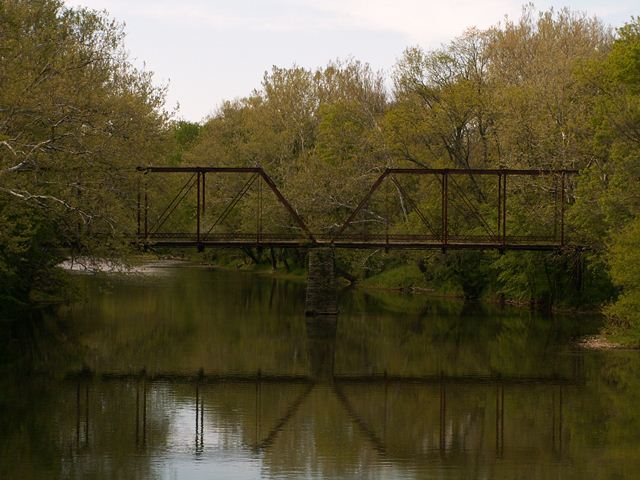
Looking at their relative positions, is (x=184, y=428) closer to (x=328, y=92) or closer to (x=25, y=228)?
(x=25, y=228)

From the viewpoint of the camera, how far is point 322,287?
170 feet

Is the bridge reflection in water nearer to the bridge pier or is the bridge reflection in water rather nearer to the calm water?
the calm water

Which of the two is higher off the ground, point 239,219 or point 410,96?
point 410,96

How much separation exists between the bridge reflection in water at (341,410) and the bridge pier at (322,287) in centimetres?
1490

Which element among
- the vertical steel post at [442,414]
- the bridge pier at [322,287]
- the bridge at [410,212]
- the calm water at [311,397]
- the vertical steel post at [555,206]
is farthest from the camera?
the bridge pier at [322,287]

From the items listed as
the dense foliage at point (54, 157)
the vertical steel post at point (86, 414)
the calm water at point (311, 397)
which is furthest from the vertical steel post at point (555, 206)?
the vertical steel post at point (86, 414)

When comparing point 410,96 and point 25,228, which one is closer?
point 25,228

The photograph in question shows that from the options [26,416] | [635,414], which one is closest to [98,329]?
[26,416]

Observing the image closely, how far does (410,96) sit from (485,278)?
11058mm

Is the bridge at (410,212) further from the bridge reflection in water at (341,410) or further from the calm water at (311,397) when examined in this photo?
the bridge reflection in water at (341,410)

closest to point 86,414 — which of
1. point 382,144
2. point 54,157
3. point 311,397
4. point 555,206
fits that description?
point 311,397

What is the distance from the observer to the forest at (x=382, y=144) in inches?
1563

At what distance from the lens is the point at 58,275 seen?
47.5 m

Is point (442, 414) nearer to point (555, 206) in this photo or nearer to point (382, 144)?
point (555, 206)
